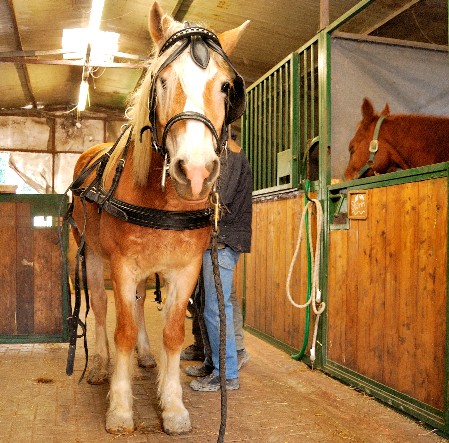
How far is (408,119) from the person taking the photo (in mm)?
3756

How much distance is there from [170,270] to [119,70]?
8764 millimetres

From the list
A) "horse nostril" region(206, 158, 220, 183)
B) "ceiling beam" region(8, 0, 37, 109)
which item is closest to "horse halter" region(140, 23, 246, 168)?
"horse nostril" region(206, 158, 220, 183)

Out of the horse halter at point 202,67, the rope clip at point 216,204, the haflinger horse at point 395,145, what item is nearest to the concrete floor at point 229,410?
the rope clip at point 216,204

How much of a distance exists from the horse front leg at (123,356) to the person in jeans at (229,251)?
2.26 ft

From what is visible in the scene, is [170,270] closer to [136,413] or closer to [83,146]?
[136,413]

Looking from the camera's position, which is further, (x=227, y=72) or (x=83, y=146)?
(x=83, y=146)

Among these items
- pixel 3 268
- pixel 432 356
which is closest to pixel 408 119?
pixel 432 356

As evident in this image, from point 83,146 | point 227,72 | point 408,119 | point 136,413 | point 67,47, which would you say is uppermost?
point 67,47

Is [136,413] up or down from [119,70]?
down

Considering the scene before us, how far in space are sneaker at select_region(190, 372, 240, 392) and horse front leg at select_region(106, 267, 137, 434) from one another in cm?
68

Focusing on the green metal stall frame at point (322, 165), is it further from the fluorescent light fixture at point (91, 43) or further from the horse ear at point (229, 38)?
the fluorescent light fixture at point (91, 43)

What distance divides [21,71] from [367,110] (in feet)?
27.5

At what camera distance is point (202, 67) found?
6.14 ft

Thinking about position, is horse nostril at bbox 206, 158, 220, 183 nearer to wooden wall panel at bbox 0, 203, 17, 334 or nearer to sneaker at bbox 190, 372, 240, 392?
sneaker at bbox 190, 372, 240, 392
